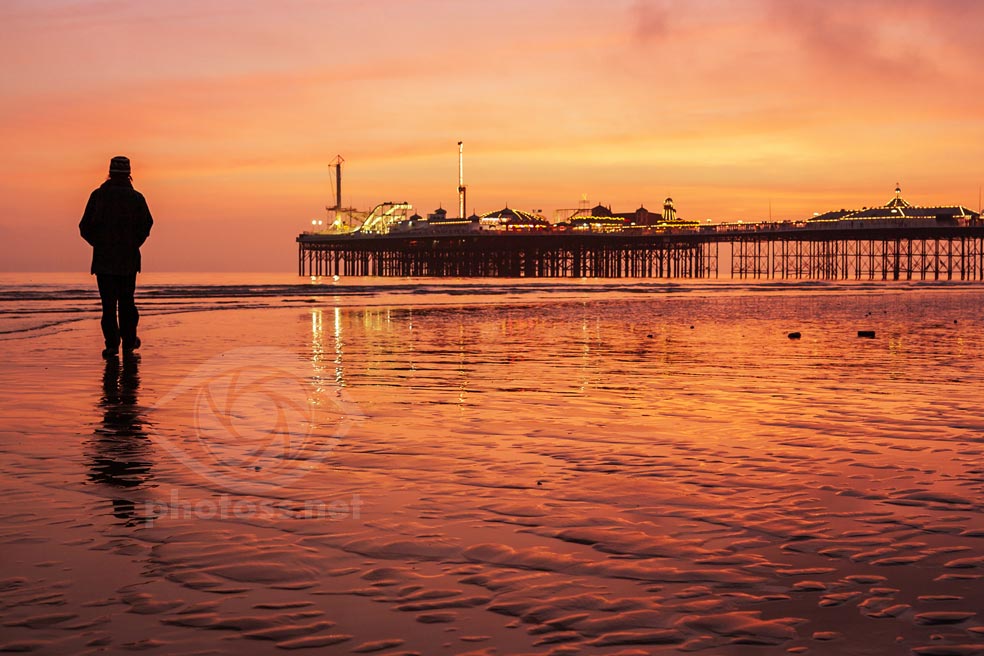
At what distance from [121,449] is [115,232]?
689cm

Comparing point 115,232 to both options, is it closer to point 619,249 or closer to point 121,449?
point 121,449

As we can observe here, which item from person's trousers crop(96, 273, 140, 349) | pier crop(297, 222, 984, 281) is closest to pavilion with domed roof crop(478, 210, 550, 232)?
pier crop(297, 222, 984, 281)

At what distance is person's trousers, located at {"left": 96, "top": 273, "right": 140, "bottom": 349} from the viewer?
1248 centimetres

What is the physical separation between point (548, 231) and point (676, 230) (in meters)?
17.4

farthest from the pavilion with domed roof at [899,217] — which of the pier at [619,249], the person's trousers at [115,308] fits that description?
the person's trousers at [115,308]

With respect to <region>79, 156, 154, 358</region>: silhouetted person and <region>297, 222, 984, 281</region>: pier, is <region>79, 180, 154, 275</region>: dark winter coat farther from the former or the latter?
<region>297, 222, 984, 281</region>: pier

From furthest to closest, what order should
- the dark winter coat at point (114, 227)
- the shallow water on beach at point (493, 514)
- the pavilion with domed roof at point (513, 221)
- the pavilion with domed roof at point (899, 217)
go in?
the pavilion with domed roof at point (513, 221) < the pavilion with domed roof at point (899, 217) < the dark winter coat at point (114, 227) < the shallow water on beach at point (493, 514)

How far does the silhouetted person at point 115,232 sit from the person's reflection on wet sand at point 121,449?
2966 mm

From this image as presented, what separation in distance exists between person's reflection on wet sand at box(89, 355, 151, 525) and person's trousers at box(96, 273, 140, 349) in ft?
9.69

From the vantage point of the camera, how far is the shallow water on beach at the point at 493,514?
3.20m

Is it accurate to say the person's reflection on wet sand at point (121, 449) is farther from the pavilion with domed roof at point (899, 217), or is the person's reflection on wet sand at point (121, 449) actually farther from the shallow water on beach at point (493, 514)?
the pavilion with domed roof at point (899, 217)

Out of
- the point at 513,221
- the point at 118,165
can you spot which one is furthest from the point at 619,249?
the point at 118,165

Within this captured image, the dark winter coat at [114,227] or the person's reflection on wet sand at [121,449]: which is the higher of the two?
the dark winter coat at [114,227]

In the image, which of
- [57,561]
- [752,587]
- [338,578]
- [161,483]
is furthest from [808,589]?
[161,483]
